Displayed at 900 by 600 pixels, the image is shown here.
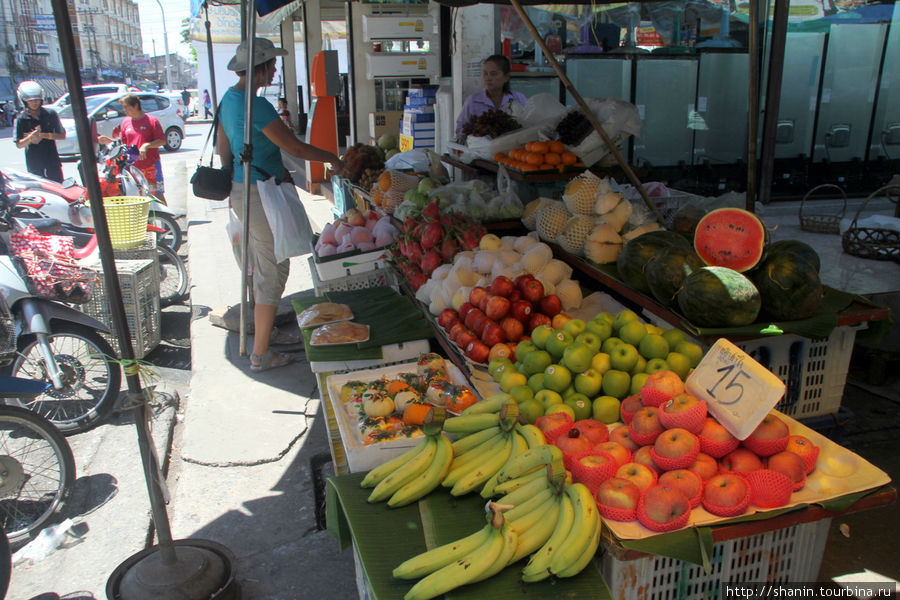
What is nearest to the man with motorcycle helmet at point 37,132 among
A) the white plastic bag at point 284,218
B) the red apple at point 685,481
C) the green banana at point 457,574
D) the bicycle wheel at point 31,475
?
the white plastic bag at point 284,218

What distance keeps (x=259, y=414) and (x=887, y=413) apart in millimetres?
4040

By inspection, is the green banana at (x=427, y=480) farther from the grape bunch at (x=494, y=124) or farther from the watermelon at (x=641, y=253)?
the grape bunch at (x=494, y=124)

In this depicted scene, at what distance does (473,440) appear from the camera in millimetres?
2396

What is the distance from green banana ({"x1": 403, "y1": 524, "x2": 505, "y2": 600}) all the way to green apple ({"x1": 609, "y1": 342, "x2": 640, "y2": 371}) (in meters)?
0.98

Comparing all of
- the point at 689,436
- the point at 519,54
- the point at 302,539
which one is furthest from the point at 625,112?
the point at 519,54

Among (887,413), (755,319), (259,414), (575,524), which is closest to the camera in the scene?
(575,524)

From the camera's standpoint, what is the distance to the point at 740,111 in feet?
30.7

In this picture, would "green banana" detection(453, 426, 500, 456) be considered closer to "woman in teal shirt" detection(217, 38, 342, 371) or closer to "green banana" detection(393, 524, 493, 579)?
"green banana" detection(393, 524, 493, 579)

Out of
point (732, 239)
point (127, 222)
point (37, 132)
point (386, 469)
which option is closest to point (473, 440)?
point (386, 469)

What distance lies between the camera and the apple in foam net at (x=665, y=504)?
1.79m

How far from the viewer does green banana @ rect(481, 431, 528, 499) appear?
2113mm

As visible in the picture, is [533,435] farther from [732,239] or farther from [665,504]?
[732,239]

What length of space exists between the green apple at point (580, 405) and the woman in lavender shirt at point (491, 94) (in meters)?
3.75

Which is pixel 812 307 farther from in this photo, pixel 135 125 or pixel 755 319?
pixel 135 125
